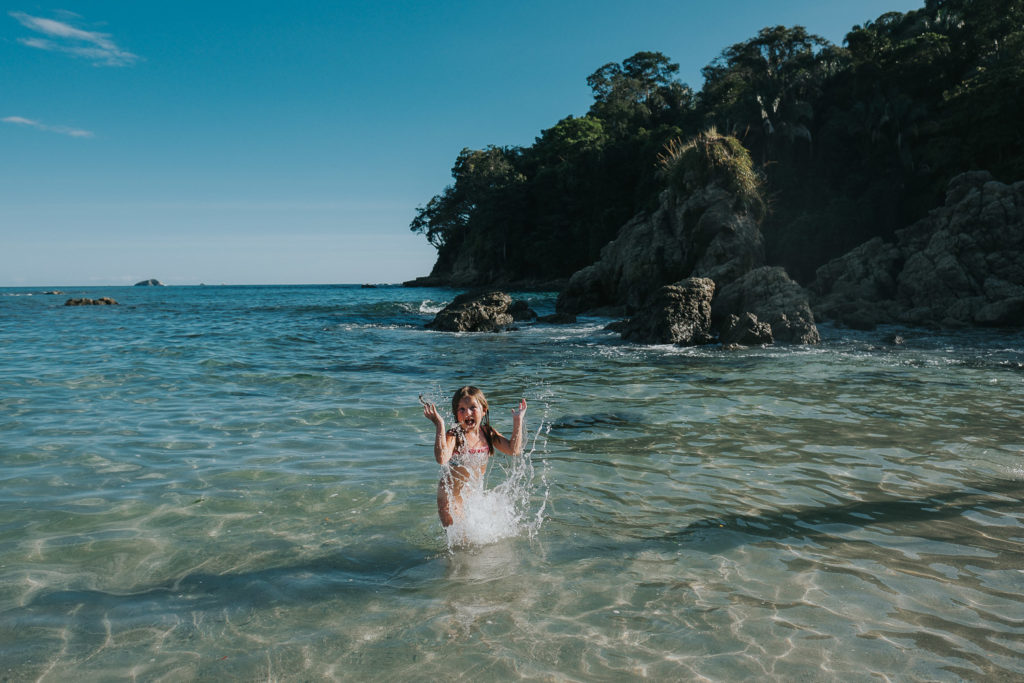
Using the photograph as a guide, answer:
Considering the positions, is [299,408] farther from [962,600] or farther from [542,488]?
[962,600]

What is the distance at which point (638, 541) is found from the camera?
461cm

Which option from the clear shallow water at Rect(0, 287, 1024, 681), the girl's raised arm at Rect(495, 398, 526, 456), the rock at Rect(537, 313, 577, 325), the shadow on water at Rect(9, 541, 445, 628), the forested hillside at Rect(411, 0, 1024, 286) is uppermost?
the forested hillside at Rect(411, 0, 1024, 286)

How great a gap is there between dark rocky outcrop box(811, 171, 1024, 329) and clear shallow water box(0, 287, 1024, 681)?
38.5 feet

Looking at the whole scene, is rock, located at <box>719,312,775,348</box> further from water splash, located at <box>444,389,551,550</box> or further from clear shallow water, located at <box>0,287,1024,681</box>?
water splash, located at <box>444,389,551,550</box>

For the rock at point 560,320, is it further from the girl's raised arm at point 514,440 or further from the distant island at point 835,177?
the girl's raised arm at point 514,440

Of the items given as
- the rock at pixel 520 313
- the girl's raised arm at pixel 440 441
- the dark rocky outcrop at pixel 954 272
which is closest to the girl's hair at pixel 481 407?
the girl's raised arm at pixel 440 441

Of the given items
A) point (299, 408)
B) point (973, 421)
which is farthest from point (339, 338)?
point (973, 421)

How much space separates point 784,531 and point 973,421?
5113mm

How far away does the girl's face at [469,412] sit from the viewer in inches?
175

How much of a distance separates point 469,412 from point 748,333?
14.4 metres

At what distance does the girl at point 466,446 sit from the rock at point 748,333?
13.1 m

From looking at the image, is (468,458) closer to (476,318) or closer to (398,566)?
(398,566)

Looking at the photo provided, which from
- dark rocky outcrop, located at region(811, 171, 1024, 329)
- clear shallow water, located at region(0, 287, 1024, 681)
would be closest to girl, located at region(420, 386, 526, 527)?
clear shallow water, located at region(0, 287, 1024, 681)

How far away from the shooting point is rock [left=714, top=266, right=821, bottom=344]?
1727 centimetres
